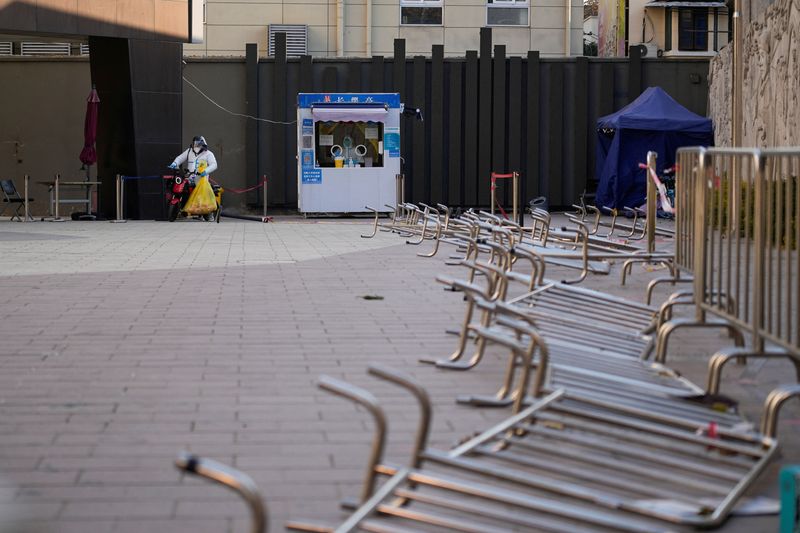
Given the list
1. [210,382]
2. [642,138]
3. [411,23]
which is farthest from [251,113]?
[210,382]

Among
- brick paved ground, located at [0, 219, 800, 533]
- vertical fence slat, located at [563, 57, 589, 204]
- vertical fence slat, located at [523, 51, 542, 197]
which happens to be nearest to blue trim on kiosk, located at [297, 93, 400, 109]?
vertical fence slat, located at [523, 51, 542, 197]

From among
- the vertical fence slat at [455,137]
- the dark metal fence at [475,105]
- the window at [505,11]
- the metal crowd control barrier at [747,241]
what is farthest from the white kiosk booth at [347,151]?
the metal crowd control barrier at [747,241]

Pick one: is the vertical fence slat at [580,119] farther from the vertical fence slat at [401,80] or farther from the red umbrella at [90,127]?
the red umbrella at [90,127]

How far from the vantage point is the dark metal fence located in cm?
3159

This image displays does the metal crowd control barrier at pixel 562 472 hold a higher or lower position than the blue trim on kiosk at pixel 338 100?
lower

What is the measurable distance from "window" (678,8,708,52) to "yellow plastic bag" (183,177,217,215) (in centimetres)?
3266

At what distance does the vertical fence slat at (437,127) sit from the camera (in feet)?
104

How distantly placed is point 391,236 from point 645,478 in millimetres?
16965

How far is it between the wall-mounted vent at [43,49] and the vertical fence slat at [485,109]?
49.7 ft

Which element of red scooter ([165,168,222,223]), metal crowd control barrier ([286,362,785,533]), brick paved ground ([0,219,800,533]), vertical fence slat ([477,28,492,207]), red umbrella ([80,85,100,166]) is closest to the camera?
metal crowd control barrier ([286,362,785,533])

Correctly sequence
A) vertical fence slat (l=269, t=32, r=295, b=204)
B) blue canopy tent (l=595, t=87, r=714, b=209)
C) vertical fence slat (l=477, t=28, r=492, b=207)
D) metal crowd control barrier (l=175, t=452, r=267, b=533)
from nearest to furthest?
metal crowd control barrier (l=175, t=452, r=267, b=533) → blue canopy tent (l=595, t=87, r=714, b=209) → vertical fence slat (l=269, t=32, r=295, b=204) → vertical fence slat (l=477, t=28, r=492, b=207)

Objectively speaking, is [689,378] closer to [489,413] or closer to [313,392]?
[489,413]

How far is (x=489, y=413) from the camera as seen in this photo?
6277 mm

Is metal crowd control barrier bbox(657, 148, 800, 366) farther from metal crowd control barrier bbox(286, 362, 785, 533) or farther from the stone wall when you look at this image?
the stone wall
